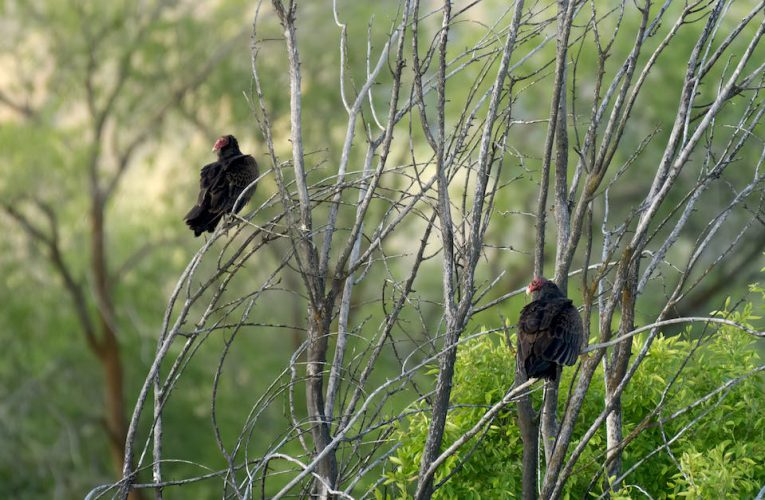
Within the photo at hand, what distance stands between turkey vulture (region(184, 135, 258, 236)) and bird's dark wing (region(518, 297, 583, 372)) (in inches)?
60.5

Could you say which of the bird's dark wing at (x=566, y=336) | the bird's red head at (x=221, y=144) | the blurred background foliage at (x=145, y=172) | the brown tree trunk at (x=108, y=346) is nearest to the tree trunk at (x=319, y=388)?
the bird's dark wing at (x=566, y=336)

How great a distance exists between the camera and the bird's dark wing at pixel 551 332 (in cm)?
392

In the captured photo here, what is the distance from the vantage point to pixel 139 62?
1752cm

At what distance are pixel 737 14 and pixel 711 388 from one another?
41.5 ft

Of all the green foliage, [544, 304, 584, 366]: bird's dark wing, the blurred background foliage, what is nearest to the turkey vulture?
the green foliage

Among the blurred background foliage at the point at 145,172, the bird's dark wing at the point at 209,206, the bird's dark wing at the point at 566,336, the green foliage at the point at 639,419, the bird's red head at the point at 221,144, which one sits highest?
the blurred background foliage at the point at 145,172

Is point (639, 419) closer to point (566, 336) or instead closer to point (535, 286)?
point (535, 286)

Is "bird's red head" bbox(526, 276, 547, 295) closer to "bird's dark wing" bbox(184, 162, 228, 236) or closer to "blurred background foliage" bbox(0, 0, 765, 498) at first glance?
"bird's dark wing" bbox(184, 162, 228, 236)

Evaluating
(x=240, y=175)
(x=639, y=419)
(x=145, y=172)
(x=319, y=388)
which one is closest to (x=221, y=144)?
(x=240, y=175)

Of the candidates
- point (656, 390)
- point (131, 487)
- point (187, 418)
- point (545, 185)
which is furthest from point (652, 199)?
point (187, 418)

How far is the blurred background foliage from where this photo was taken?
16766 millimetres

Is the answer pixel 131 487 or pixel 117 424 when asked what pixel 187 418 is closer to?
pixel 117 424

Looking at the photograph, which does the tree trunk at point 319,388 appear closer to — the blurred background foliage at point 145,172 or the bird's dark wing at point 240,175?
the bird's dark wing at point 240,175

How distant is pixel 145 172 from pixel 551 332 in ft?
47.9
